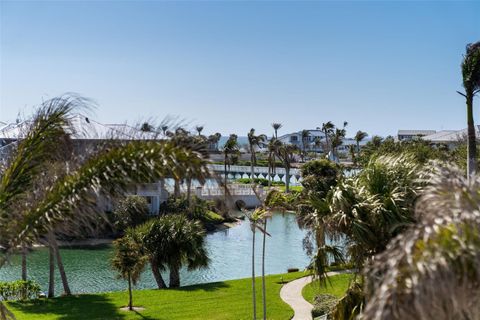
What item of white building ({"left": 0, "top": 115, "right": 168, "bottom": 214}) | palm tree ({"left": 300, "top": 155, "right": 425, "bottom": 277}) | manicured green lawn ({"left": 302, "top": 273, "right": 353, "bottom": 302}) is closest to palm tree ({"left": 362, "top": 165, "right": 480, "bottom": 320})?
white building ({"left": 0, "top": 115, "right": 168, "bottom": 214})

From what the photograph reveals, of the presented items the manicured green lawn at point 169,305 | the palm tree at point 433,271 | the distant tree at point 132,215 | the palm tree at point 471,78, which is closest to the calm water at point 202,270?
the distant tree at point 132,215

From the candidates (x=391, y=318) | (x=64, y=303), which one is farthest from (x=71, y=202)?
(x=64, y=303)

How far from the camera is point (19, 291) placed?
23.6m

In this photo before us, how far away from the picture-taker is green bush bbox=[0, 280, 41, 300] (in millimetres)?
23359

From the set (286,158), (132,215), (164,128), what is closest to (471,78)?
(164,128)

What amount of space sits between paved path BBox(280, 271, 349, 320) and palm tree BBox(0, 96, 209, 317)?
44.2 ft

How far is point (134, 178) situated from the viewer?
245 inches

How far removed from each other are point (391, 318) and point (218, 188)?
256 centimetres

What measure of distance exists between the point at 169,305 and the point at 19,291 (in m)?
6.82

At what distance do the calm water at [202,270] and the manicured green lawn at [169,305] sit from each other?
4269 millimetres

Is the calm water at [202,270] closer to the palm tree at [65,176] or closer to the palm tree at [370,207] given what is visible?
the palm tree at [370,207]

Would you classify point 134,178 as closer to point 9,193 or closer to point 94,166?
point 94,166

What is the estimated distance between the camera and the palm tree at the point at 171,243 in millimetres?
24797

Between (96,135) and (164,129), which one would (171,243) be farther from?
(164,129)
